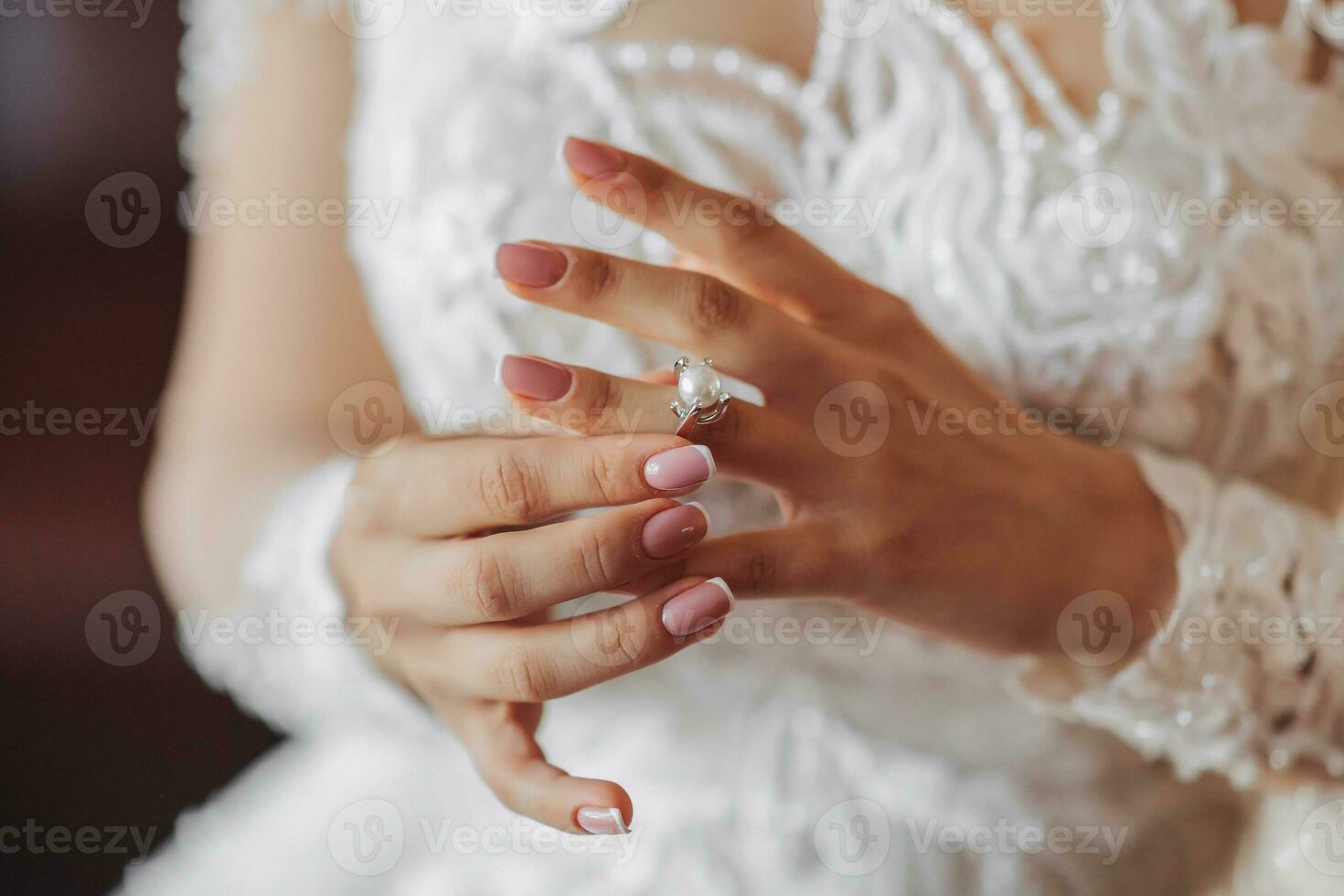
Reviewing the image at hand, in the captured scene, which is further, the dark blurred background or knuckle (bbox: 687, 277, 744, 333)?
the dark blurred background

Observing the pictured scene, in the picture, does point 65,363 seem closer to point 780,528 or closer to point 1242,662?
point 780,528

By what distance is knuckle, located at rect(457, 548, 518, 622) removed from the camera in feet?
0.99

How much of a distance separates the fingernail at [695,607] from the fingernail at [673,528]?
0.06ft

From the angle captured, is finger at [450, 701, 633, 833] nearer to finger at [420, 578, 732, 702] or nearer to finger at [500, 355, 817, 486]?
finger at [420, 578, 732, 702]

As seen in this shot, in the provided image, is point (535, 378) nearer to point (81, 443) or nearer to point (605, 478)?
point (605, 478)

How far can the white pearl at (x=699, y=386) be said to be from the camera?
289 mm

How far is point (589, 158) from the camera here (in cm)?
31

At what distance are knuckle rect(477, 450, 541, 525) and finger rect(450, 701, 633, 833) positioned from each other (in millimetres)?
96

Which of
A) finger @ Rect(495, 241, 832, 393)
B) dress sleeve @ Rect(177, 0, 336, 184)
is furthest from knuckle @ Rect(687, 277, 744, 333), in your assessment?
dress sleeve @ Rect(177, 0, 336, 184)

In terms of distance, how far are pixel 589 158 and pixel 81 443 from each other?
64 cm

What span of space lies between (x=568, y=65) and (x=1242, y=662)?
46cm

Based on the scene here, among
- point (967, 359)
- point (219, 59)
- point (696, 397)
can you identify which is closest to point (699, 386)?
point (696, 397)

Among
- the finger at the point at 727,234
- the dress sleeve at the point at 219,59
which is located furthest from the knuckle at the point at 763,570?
the dress sleeve at the point at 219,59

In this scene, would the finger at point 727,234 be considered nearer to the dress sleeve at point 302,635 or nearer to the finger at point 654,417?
the finger at point 654,417
